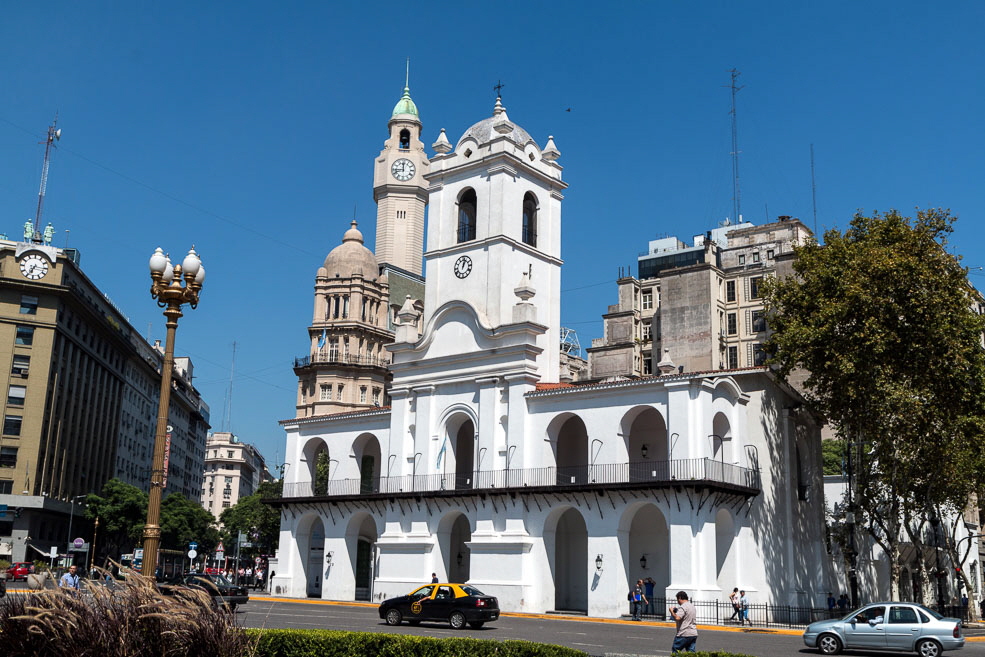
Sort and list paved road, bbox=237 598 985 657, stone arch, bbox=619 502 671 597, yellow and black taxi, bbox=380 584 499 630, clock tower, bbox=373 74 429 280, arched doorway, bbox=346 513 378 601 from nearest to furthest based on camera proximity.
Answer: paved road, bbox=237 598 985 657 → yellow and black taxi, bbox=380 584 499 630 → stone arch, bbox=619 502 671 597 → arched doorway, bbox=346 513 378 601 → clock tower, bbox=373 74 429 280

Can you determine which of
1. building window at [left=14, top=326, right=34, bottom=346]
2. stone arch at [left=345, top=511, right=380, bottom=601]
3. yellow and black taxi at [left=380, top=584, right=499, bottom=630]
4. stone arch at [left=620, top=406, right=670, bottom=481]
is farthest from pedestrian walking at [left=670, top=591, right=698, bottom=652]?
building window at [left=14, top=326, right=34, bottom=346]

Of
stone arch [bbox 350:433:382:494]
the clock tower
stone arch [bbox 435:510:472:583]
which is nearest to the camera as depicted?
stone arch [bbox 435:510:472:583]

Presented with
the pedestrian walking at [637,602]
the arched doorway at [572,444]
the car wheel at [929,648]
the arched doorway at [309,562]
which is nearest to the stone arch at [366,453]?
the arched doorway at [309,562]

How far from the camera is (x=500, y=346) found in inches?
1741

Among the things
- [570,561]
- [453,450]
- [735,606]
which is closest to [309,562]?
[453,450]

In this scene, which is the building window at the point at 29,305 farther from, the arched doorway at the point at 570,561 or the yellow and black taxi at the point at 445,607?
the yellow and black taxi at the point at 445,607

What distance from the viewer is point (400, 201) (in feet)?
323

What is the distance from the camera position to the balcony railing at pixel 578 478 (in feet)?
124

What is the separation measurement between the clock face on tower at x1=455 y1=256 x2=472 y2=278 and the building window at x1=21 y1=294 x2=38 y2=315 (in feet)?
128

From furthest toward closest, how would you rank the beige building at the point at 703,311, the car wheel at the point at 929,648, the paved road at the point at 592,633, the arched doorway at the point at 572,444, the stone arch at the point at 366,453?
the beige building at the point at 703,311
the stone arch at the point at 366,453
the arched doorway at the point at 572,444
the paved road at the point at 592,633
the car wheel at the point at 929,648

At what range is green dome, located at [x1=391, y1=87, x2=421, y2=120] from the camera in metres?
103

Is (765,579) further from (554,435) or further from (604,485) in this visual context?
(554,435)

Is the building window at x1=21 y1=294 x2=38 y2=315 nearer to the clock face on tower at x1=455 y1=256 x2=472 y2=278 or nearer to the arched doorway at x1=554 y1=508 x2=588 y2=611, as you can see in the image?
the clock face on tower at x1=455 y1=256 x2=472 y2=278

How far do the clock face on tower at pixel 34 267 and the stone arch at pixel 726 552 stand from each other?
54694mm
